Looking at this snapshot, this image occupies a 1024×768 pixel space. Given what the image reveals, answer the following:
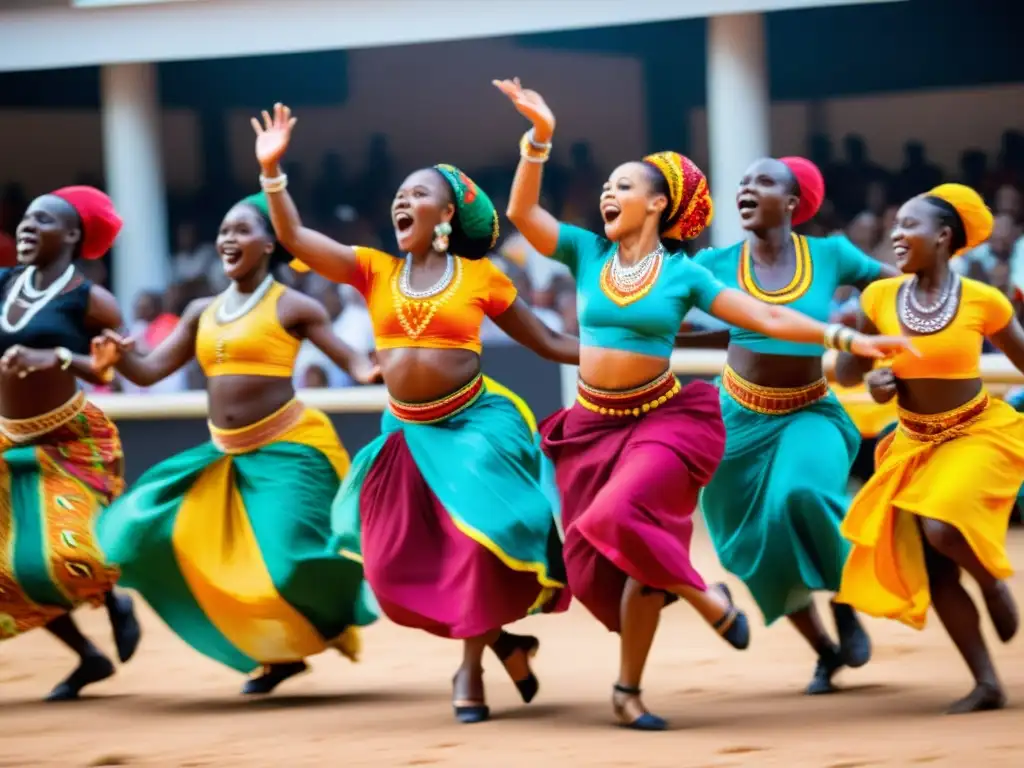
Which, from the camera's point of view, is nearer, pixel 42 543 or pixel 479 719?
pixel 479 719

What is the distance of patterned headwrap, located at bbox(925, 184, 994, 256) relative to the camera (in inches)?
292

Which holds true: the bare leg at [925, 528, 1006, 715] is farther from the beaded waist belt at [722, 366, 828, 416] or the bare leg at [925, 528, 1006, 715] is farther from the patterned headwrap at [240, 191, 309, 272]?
the patterned headwrap at [240, 191, 309, 272]

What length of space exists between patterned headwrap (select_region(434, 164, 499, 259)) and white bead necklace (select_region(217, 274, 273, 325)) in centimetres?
101

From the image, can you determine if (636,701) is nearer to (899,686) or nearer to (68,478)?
(899,686)

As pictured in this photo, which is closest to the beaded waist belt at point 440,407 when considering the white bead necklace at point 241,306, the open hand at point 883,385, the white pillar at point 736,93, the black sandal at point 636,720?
the white bead necklace at point 241,306

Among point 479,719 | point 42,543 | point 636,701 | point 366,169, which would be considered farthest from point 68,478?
point 366,169

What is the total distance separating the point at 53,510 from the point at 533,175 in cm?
256

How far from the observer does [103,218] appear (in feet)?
28.1

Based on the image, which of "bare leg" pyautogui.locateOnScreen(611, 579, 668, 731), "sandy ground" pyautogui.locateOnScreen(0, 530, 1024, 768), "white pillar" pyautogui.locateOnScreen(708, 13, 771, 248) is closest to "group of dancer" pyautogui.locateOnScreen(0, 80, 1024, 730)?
"bare leg" pyautogui.locateOnScreen(611, 579, 668, 731)

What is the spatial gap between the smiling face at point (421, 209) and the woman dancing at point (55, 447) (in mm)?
1477

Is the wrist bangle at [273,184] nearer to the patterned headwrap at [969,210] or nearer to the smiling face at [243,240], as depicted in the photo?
the smiling face at [243,240]

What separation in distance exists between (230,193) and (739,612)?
45.2ft

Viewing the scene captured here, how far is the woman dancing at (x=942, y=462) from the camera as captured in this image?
7125 millimetres

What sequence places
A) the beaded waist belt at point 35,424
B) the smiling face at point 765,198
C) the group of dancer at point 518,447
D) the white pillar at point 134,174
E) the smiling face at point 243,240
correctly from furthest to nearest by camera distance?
the white pillar at point 134,174, the beaded waist belt at point 35,424, the smiling face at point 243,240, the smiling face at point 765,198, the group of dancer at point 518,447
